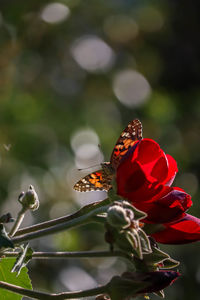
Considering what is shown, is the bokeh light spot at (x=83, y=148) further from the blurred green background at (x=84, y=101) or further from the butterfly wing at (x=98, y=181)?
the butterfly wing at (x=98, y=181)

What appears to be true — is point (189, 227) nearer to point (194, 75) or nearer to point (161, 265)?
point (161, 265)

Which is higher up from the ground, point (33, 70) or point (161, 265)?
point (161, 265)

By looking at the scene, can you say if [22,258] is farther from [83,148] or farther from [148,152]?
[83,148]

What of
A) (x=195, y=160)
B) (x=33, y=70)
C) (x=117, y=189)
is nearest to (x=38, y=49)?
(x=33, y=70)

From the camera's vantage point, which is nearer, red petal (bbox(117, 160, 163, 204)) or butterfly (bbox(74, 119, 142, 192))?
red petal (bbox(117, 160, 163, 204))

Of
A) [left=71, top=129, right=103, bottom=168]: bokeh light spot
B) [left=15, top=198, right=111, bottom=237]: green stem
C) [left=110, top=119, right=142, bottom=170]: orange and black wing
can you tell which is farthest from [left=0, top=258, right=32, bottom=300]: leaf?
[left=71, top=129, right=103, bottom=168]: bokeh light spot

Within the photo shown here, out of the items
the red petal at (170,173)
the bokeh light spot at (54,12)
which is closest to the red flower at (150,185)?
the red petal at (170,173)

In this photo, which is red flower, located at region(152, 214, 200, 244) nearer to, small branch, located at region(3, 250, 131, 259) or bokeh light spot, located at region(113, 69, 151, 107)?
small branch, located at region(3, 250, 131, 259)
